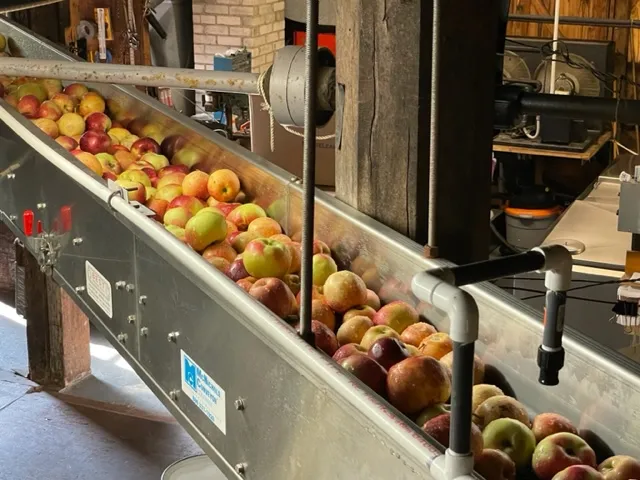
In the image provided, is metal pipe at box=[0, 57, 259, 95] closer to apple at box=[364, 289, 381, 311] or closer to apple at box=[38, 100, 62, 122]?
apple at box=[364, 289, 381, 311]

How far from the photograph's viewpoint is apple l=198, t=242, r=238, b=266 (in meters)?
2.07

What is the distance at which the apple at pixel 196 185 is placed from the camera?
2.44 meters

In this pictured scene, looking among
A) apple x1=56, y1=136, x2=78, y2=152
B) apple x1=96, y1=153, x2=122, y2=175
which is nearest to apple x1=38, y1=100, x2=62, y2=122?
apple x1=56, y1=136, x2=78, y2=152

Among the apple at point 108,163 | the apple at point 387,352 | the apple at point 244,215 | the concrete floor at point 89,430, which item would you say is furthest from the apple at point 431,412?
the concrete floor at point 89,430

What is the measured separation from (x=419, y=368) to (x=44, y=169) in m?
1.36

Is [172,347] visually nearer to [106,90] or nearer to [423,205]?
[423,205]

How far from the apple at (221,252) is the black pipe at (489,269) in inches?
45.1

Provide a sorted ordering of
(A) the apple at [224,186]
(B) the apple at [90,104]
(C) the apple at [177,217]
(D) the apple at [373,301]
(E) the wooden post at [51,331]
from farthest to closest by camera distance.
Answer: (E) the wooden post at [51,331] → (B) the apple at [90,104] → (A) the apple at [224,186] → (C) the apple at [177,217] → (D) the apple at [373,301]

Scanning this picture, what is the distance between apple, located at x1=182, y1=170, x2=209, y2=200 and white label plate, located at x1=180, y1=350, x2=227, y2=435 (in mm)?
753

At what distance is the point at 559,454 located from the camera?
1315mm

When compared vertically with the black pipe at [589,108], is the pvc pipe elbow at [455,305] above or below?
below

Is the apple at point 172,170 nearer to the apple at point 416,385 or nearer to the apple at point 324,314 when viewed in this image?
the apple at point 324,314

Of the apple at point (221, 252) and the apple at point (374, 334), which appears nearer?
the apple at point (374, 334)

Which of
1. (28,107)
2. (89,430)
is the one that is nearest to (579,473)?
(28,107)
